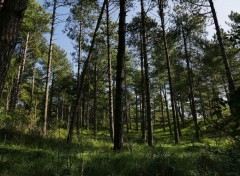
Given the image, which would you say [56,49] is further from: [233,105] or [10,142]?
[233,105]

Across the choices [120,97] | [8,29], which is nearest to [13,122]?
[120,97]

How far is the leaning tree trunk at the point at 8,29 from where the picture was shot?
2.82 meters

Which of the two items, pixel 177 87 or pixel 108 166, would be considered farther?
pixel 177 87

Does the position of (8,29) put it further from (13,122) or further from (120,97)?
(13,122)

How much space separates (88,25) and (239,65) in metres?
23.1

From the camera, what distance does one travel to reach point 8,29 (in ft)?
9.50

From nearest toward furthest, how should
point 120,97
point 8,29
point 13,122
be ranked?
point 8,29 → point 120,97 → point 13,122

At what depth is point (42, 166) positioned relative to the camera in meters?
4.45

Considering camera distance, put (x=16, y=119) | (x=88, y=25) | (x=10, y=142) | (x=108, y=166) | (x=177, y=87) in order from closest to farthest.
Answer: (x=108, y=166)
(x=10, y=142)
(x=16, y=119)
(x=88, y=25)
(x=177, y=87)

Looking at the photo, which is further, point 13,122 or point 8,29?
point 13,122

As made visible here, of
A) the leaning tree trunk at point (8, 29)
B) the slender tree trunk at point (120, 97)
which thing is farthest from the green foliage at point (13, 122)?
the leaning tree trunk at point (8, 29)

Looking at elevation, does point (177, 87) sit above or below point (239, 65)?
below

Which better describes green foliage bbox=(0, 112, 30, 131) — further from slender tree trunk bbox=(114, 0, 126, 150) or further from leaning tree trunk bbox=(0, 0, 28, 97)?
leaning tree trunk bbox=(0, 0, 28, 97)

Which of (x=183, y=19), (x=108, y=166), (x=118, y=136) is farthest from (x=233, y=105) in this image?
(x=183, y=19)
